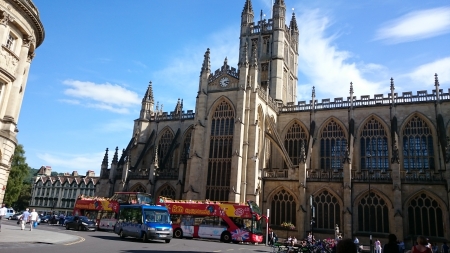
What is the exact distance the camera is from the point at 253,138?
34312mm

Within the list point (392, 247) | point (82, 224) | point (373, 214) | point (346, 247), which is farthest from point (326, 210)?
point (346, 247)

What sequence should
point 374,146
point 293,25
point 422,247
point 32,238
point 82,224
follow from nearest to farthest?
point 422,247 < point 32,238 < point 82,224 < point 374,146 < point 293,25

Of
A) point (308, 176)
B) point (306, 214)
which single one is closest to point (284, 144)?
point (308, 176)

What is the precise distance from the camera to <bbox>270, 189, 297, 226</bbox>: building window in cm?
3388

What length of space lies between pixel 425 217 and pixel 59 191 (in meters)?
71.9

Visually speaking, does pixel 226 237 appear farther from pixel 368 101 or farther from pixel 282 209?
pixel 368 101

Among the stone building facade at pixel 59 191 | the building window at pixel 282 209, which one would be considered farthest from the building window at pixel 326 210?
the stone building facade at pixel 59 191

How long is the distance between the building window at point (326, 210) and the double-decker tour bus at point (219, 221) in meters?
8.20

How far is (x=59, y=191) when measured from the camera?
7862cm

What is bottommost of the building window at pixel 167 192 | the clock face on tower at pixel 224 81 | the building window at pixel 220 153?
the building window at pixel 167 192

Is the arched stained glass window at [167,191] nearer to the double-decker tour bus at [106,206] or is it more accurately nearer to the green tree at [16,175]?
the double-decker tour bus at [106,206]

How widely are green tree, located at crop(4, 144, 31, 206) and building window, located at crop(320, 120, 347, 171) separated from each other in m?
39.2

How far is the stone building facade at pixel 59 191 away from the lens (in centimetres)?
7750

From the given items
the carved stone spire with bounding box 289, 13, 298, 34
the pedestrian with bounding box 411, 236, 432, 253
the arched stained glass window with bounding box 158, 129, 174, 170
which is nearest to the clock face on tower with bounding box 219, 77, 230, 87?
the arched stained glass window with bounding box 158, 129, 174, 170
